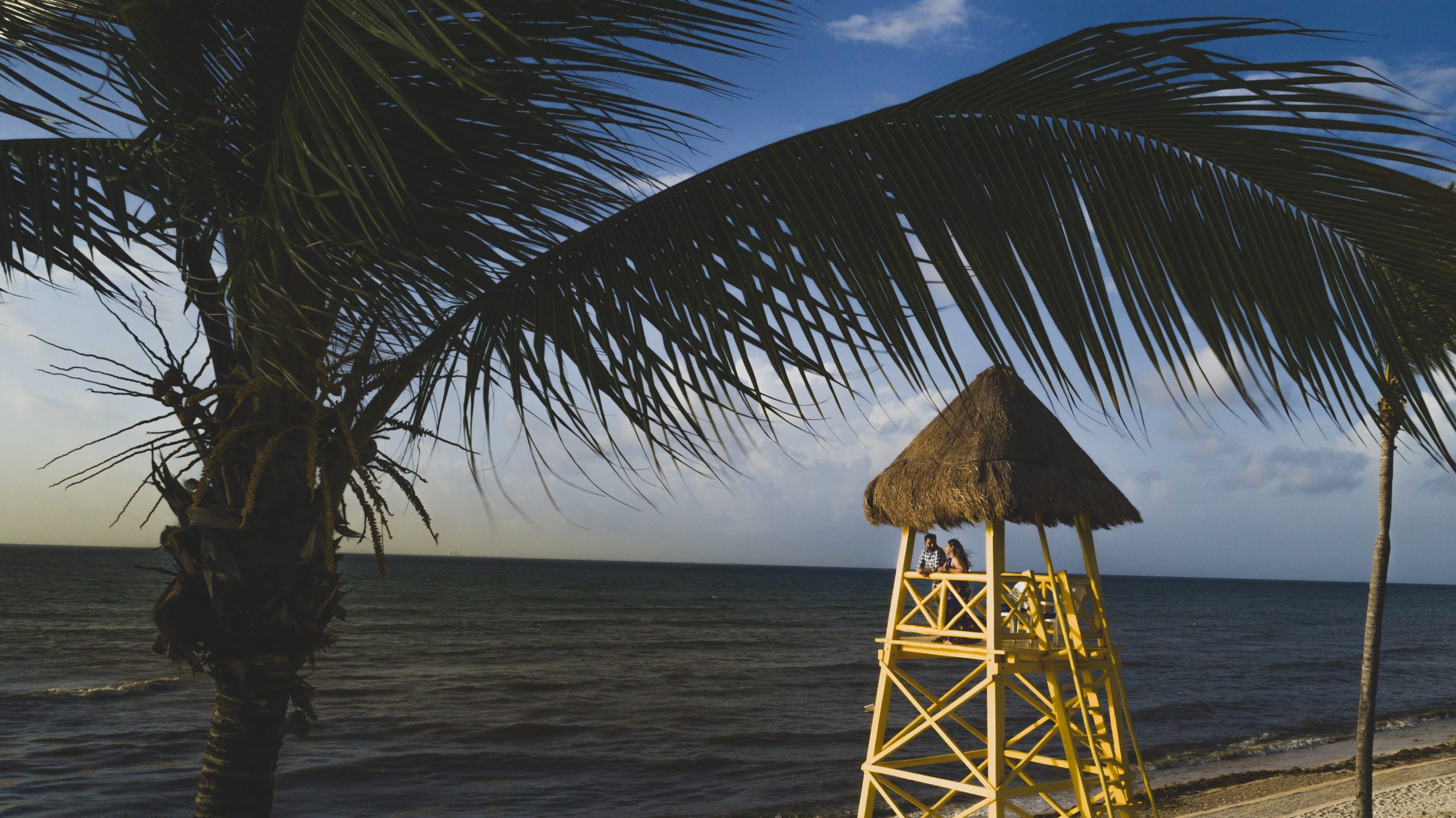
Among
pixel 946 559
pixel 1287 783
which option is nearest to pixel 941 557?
pixel 946 559

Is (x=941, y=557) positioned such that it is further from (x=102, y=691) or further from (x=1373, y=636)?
(x=102, y=691)

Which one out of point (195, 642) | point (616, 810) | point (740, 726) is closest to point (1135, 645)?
point (740, 726)

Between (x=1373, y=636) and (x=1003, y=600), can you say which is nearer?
(x=1003, y=600)

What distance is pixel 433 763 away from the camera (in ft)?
57.3

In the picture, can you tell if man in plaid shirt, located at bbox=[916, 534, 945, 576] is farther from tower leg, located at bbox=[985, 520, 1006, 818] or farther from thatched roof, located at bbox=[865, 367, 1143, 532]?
tower leg, located at bbox=[985, 520, 1006, 818]

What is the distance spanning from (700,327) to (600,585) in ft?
269

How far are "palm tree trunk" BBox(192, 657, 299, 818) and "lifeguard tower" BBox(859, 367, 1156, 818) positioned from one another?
6011 millimetres

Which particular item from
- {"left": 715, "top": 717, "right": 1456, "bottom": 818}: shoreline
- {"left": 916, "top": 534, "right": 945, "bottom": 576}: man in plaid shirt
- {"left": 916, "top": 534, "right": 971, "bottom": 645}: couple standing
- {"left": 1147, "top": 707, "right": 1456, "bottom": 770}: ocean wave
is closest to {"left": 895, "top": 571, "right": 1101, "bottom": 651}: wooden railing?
{"left": 916, "top": 534, "right": 971, "bottom": 645}: couple standing

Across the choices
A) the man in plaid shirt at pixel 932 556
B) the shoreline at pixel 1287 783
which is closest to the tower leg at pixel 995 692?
the man in plaid shirt at pixel 932 556

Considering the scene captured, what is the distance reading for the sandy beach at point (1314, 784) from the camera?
12.9 m

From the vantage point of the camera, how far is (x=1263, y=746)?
2003cm

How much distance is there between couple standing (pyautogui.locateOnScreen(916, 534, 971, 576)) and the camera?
10773mm

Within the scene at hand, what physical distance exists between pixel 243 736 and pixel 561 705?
2234 cm

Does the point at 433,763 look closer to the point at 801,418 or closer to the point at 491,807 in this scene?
the point at 491,807
